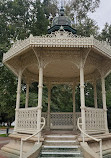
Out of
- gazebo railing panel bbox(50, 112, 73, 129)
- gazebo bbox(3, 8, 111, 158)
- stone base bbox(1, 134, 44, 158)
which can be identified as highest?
gazebo bbox(3, 8, 111, 158)

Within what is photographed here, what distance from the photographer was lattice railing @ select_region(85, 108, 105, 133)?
6842 millimetres

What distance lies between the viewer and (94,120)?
23.3ft

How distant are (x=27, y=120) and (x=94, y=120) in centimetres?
311

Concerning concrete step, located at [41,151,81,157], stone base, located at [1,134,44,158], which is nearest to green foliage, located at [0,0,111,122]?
stone base, located at [1,134,44,158]

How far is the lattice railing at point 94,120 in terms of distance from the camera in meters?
6.84

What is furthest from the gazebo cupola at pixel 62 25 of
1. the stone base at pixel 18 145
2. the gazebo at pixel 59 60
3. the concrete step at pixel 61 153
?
the concrete step at pixel 61 153

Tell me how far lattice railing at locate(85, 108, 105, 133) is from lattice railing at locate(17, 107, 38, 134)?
2.33 metres

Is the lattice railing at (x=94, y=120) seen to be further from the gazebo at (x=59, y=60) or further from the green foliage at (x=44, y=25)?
the green foliage at (x=44, y=25)

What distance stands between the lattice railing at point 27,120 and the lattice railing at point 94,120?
233 cm

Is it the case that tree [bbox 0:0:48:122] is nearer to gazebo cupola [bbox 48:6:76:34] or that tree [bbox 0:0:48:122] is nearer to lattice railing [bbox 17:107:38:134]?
gazebo cupola [bbox 48:6:76:34]

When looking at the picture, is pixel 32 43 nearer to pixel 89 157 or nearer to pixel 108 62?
pixel 108 62

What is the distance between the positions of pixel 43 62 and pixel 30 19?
13.1m

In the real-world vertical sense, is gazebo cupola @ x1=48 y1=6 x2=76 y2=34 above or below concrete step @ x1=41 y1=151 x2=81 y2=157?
above

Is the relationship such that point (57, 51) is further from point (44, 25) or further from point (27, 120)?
point (44, 25)
